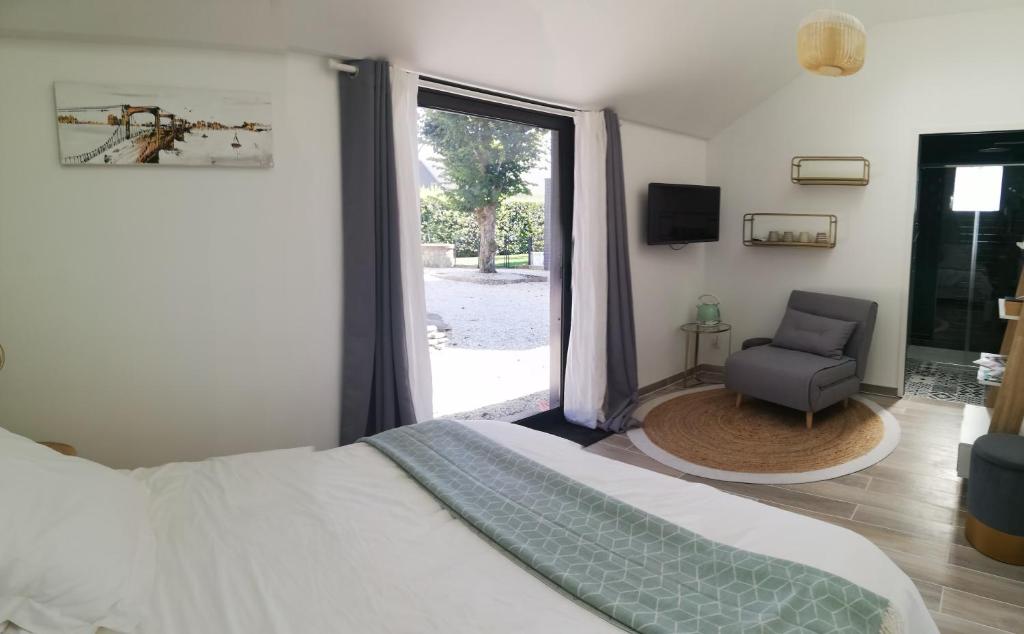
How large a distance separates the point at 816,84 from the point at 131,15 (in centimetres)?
478

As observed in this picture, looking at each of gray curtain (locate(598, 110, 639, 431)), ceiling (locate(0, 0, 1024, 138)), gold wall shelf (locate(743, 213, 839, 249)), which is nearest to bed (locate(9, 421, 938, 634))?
ceiling (locate(0, 0, 1024, 138))

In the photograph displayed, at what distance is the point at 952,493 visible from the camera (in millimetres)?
3164

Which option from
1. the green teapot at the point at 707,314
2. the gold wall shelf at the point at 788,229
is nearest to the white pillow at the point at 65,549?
the green teapot at the point at 707,314

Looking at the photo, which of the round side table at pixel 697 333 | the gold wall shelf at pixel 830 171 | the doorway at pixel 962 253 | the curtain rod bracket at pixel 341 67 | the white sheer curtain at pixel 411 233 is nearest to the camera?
the curtain rod bracket at pixel 341 67

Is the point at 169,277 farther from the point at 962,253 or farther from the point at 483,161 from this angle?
the point at 962,253

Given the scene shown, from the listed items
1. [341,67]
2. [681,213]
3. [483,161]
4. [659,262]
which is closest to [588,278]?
[483,161]

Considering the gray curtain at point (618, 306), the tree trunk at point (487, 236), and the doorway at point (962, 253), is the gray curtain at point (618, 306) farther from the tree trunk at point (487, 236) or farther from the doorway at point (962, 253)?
the doorway at point (962, 253)

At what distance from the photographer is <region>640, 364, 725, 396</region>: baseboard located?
200 inches

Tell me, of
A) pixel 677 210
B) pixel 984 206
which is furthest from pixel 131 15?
pixel 984 206

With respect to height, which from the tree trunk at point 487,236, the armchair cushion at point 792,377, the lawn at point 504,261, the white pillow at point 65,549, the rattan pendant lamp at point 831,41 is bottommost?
the armchair cushion at point 792,377

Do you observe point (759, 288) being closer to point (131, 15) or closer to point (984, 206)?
point (984, 206)

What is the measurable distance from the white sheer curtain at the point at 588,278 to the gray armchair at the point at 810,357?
1.10 metres

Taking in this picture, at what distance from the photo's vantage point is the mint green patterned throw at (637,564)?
1.22 metres

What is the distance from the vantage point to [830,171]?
495cm
